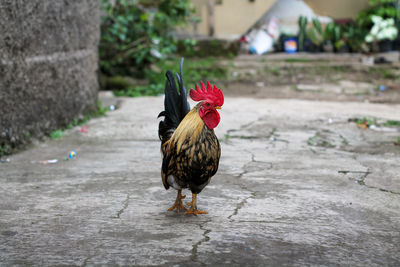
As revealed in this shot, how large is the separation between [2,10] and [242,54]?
738 centimetres

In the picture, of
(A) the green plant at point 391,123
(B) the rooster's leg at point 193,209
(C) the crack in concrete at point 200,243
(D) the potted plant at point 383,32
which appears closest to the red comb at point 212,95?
(B) the rooster's leg at point 193,209

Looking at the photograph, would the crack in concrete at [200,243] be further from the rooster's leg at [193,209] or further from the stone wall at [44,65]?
the stone wall at [44,65]

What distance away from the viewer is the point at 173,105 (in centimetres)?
337

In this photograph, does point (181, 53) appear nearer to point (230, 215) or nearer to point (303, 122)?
point (303, 122)

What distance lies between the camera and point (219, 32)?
462 inches

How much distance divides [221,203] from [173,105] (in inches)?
28.7

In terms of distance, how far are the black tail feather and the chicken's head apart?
27cm

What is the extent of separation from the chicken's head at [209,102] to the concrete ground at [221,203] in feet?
2.00

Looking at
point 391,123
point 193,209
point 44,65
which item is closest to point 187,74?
point 391,123

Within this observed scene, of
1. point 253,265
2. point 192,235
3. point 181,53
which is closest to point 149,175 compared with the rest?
point 192,235

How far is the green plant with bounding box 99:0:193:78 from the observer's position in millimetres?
9062

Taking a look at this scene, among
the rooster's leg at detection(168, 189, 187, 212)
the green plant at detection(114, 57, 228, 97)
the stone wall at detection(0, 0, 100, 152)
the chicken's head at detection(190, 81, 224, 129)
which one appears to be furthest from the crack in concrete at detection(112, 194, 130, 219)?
the green plant at detection(114, 57, 228, 97)

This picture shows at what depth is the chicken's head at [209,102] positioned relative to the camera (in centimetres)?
300

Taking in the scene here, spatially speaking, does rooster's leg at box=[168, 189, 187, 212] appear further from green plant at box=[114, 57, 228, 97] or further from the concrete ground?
green plant at box=[114, 57, 228, 97]
